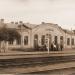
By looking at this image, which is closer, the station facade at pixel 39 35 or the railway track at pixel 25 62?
the railway track at pixel 25 62

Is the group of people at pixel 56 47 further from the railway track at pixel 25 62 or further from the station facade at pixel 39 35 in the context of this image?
the railway track at pixel 25 62

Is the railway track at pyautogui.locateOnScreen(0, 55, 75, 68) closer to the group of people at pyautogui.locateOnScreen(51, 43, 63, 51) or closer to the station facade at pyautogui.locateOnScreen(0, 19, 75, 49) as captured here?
the station facade at pyautogui.locateOnScreen(0, 19, 75, 49)

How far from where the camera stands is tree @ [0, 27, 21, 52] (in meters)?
46.5

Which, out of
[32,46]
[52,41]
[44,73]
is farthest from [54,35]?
[44,73]

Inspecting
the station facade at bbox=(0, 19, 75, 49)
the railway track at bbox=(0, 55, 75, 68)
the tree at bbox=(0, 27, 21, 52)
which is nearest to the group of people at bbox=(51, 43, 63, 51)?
the station facade at bbox=(0, 19, 75, 49)

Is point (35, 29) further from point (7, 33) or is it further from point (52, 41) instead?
point (7, 33)

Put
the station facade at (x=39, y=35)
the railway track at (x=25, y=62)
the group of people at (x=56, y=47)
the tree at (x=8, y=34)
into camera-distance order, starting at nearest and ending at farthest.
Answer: the railway track at (x=25, y=62), the tree at (x=8, y=34), the station facade at (x=39, y=35), the group of people at (x=56, y=47)

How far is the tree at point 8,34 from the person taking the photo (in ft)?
153

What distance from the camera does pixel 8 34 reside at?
47.3 m

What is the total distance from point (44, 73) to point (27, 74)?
4.56 ft

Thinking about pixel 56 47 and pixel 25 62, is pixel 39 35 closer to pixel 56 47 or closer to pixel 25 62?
pixel 56 47

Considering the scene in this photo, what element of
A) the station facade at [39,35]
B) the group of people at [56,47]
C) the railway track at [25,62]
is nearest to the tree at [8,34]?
the station facade at [39,35]

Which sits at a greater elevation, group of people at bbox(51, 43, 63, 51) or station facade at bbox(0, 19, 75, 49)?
station facade at bbox(0, 19, 75, 49)

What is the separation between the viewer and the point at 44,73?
1684 centimetres
